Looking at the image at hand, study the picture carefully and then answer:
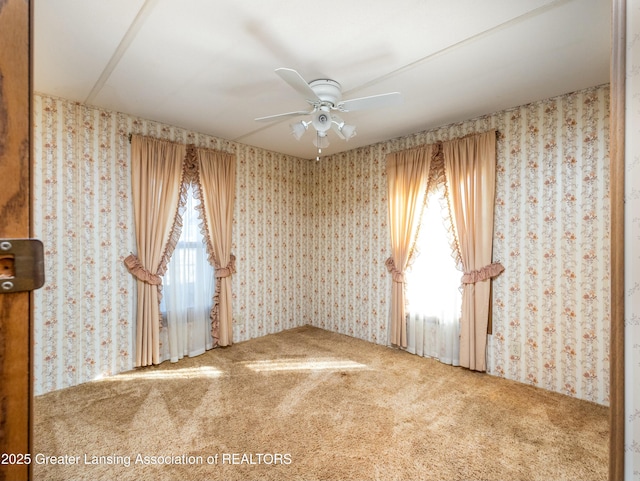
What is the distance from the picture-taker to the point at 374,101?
2205mm

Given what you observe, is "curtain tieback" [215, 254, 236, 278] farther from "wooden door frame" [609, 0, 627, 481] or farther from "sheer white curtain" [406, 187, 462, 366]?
"wooden door frame" [609, 0, 627, 481]

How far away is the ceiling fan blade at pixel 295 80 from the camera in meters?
1.82

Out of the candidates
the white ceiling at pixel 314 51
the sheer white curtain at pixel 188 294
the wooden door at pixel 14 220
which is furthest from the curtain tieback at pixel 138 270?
the wooden door at pixel 14 220

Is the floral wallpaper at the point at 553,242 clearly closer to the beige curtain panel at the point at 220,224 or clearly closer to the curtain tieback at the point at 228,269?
the beige curtain panel at the point at 220,224

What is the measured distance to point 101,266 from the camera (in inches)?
124

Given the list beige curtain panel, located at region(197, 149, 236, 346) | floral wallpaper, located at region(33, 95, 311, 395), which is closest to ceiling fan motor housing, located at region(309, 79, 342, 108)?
beige curtain panel, located at region(197, 149, 236, 346)

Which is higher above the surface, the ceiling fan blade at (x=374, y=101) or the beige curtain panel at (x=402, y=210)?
the ceiling fan blade at (x=374, y=101)

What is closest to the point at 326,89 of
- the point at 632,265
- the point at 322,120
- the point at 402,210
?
the point at 322,120

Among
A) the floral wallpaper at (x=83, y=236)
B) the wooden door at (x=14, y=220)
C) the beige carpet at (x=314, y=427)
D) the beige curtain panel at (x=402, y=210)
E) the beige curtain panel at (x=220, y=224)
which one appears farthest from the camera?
the beige curtain panel at (x=220, y=224)

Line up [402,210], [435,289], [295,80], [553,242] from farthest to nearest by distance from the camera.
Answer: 1. [402,210]
2. [435,289]
3. [553,242]
4. [295,80]

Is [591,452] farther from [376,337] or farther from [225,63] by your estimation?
[225,63]

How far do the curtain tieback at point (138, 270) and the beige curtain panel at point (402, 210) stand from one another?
2.75 meters

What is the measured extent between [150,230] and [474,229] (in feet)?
11.3

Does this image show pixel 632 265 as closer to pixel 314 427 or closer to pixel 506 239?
pixel 314 427
